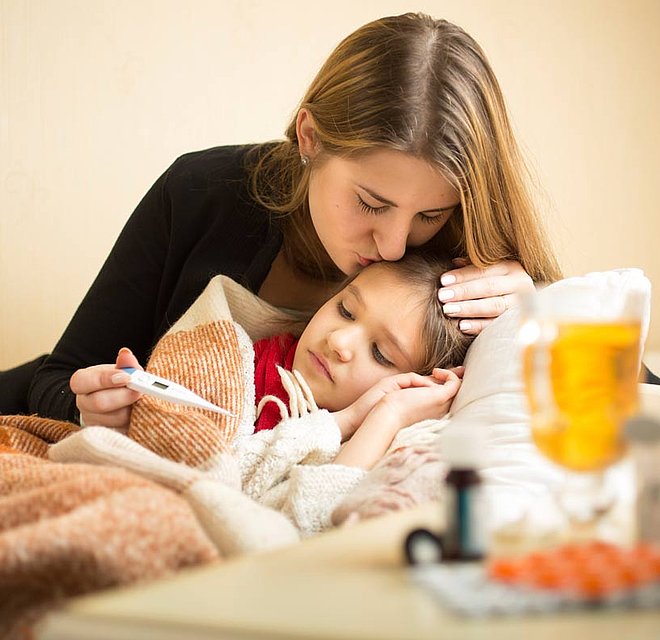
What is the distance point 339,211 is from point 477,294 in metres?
0.24

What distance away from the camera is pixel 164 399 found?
123 centimetres

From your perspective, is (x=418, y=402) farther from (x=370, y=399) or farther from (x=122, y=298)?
(x=122, y=298)

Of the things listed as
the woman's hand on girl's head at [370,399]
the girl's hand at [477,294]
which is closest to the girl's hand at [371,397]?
the woman's hand on girl's head at [370,399]

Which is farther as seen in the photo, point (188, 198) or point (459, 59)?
point (188, 198)

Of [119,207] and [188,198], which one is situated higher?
[188,198]

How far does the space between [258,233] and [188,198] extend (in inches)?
5.7

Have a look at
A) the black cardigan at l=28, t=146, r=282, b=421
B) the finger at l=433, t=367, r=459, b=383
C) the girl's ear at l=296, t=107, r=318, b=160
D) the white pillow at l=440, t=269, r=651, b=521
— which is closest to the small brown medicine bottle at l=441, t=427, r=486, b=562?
the white pillow at l=440, t=269, r=651, b=521

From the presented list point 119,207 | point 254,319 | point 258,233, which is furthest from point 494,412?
point 119,207

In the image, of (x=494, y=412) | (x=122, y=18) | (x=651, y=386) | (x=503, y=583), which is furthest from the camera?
(x=122, y=18)

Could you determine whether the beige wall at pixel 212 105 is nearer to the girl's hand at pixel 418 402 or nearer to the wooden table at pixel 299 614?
the girl's hand at pixel 418 402

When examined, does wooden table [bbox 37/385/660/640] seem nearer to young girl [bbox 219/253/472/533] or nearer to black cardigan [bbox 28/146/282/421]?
young girl [bbox 219/253/472/533]

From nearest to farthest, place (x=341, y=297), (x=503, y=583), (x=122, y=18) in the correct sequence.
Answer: (x=503, y=583) < (x=341, y=297) < (x=122, y=18)

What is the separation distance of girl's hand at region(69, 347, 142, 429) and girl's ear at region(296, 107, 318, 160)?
0.50 m

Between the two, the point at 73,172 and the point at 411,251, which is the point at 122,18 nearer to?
the point at 73,172
